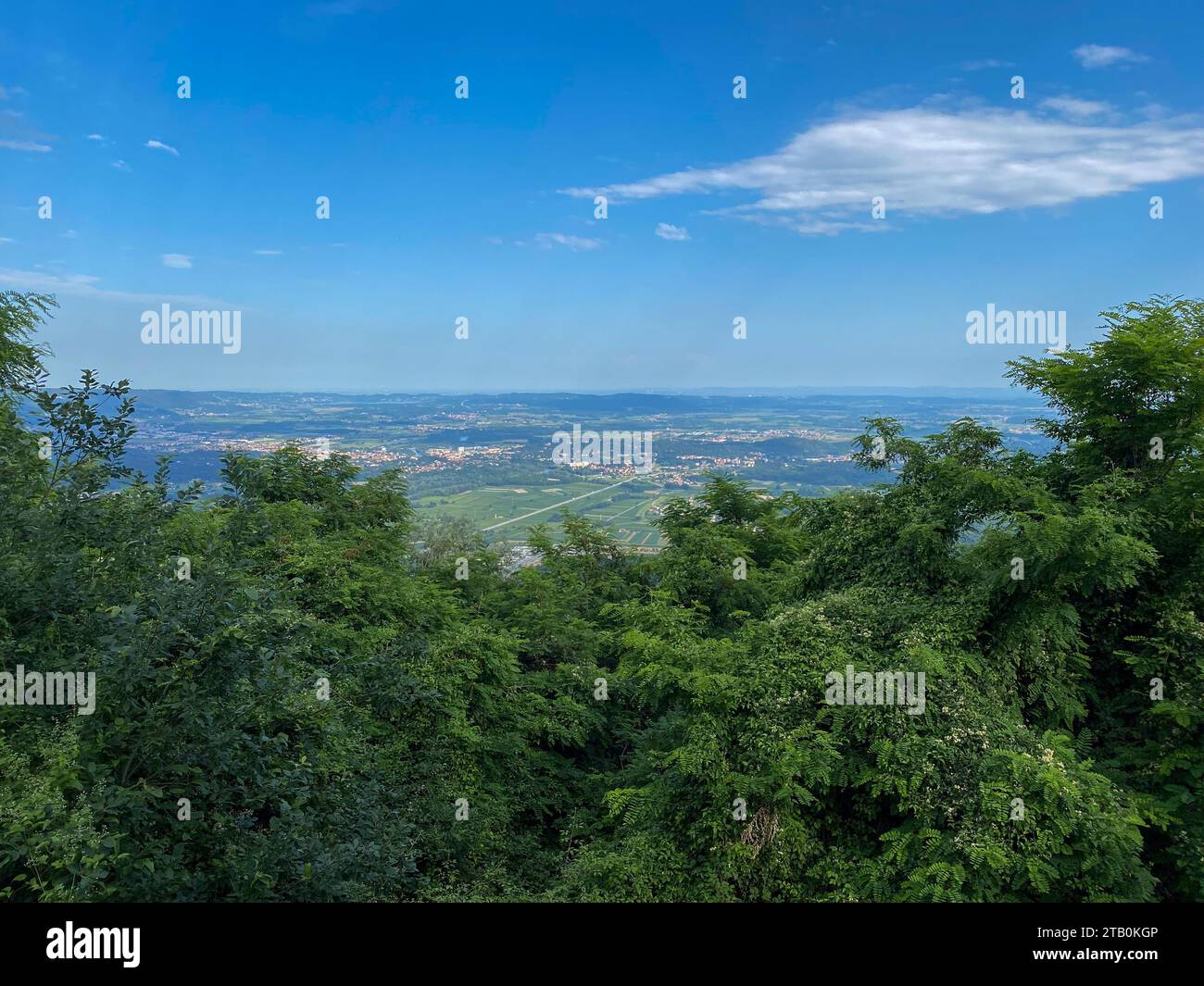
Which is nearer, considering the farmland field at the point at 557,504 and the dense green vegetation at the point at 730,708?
the dense green vegetation at the point at 730,708

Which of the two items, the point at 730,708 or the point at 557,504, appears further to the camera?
the point at 557,504

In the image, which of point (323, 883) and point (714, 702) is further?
point (714, 702)

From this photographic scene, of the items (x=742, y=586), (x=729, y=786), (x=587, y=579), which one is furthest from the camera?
(x=587, y=579)

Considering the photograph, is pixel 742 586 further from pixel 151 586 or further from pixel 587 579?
pixel 151 586

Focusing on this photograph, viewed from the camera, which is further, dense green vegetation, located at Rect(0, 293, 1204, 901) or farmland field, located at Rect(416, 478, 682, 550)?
farmland field, located at Rect(416, 478, 682, 550)

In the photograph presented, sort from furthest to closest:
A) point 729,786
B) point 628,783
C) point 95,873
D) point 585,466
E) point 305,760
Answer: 1. point 585,466
2. point 628,783
3. point 729,786
4. point 305,760
5. point 95,873

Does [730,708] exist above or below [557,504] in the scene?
above

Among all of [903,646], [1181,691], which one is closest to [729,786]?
[903,646]

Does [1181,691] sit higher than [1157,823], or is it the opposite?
[1181,691]
